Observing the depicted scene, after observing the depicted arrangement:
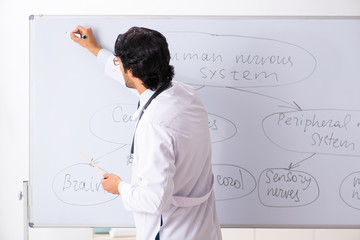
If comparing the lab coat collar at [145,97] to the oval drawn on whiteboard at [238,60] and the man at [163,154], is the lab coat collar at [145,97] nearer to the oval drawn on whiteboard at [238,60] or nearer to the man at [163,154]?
the man at [163,154]

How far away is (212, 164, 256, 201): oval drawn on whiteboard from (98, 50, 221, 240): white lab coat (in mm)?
234

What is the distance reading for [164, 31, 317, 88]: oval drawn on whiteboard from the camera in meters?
1.65

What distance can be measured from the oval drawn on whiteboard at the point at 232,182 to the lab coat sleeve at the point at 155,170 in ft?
1.65

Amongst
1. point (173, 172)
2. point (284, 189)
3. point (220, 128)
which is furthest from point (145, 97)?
point (284, 189)

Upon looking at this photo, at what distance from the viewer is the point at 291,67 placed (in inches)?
65.3

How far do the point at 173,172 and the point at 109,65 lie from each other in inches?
23.7

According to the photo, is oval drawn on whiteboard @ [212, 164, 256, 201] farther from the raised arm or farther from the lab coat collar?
the raised arm

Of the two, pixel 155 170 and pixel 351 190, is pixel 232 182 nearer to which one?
pixel 351 190

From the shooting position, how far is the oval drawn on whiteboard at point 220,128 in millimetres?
1665

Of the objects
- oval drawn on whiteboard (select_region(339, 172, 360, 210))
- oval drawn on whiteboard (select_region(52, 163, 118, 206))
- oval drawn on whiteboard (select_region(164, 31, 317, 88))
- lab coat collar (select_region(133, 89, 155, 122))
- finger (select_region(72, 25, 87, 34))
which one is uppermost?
finger (select_region(72, 25, 87, 34))

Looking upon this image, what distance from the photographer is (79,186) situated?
166 centimetres

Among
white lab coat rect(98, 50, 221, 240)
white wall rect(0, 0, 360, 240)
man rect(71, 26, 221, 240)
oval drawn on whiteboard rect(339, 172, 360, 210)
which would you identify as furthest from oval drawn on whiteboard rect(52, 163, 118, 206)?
oval drawn on whiteboard rect(339, 172, 360, 210)

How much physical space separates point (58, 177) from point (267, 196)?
84 cm

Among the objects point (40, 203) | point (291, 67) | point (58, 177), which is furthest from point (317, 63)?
point (40, 203)
